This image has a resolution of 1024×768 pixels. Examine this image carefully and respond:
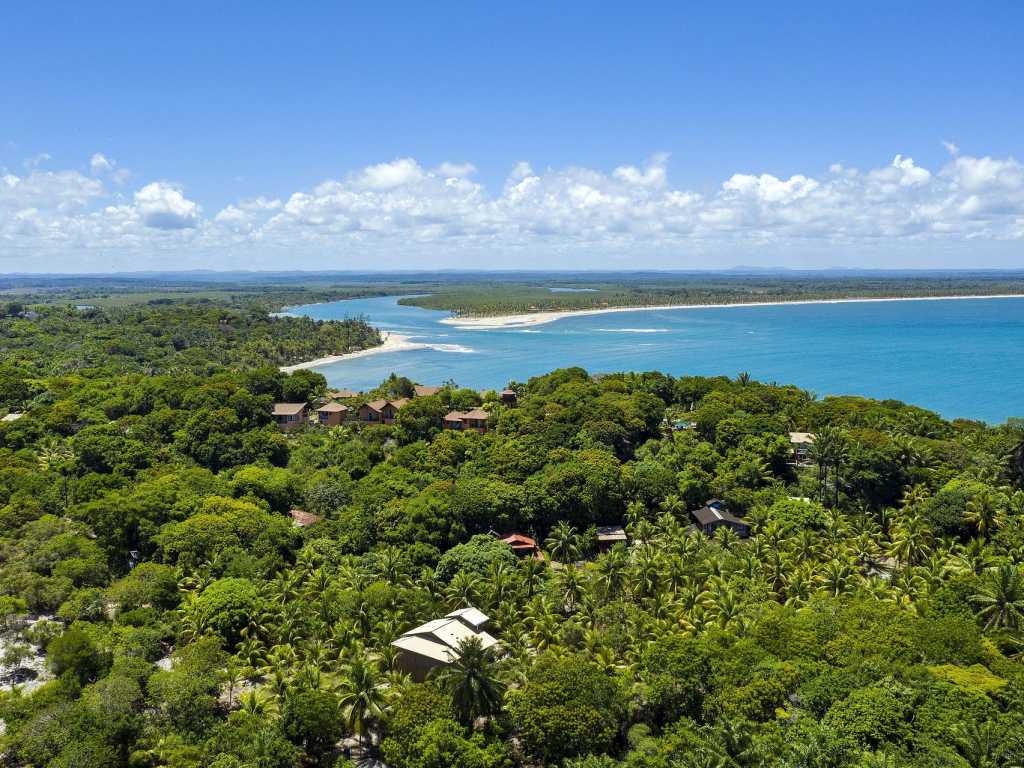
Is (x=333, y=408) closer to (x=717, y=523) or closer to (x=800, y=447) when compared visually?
(x=717, y=523)

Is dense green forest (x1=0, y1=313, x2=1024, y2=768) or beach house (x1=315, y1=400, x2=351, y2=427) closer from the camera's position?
dense green forest (x1=0, y1=313, x2=1024, y2=768)

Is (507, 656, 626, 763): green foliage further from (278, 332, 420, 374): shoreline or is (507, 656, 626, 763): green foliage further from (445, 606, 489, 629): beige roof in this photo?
(278, 332, 420, 374): shoreline

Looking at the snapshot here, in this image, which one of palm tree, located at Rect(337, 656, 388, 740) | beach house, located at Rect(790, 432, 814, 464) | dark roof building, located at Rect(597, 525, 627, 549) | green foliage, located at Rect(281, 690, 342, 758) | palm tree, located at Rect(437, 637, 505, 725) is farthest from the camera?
beach house, located at Rect(790, 432, 814, 464)

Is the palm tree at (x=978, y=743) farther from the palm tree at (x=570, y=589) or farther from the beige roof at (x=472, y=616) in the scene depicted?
the beige roof at (x=472, y=616)

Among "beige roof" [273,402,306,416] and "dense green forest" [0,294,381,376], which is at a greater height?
"dense green forest" [0,294,381,376]

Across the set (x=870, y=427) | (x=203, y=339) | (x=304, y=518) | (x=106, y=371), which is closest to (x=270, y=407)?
(x=304, y=518)

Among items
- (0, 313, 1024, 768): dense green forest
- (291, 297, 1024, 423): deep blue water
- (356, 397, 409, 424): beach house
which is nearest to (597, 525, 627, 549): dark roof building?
(0, 313, 1024, 768): dense green forest

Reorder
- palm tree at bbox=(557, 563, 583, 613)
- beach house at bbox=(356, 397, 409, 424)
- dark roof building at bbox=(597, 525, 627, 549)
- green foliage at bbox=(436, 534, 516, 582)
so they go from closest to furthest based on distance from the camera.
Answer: palm tree at bbox=(557, 563, 583, 613)
green foliage at bbox=(436, 534, 516, 582)
dark roof building at bbox=(597, 525, 627, 549)
beach house at bbox=(356, 397, 409, 424)

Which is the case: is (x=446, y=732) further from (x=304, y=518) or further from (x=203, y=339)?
(x=203, y=339)

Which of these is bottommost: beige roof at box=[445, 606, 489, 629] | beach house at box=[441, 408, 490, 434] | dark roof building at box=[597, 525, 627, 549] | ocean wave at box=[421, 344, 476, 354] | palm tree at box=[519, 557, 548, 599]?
dark roof building at box=[597, 525, 627, 549]
